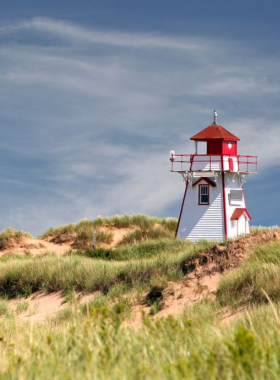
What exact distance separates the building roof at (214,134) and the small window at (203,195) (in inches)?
132

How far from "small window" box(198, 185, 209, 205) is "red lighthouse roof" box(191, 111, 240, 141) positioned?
11.0 ft

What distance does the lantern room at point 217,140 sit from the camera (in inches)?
1560

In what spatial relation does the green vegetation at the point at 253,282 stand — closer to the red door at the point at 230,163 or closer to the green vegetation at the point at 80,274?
the green vegetation at the point at 80,274

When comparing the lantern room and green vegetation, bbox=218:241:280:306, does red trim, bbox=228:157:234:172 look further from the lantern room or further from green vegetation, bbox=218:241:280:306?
green vegetation, bbox=218:241:280:306

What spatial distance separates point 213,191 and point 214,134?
4.00m

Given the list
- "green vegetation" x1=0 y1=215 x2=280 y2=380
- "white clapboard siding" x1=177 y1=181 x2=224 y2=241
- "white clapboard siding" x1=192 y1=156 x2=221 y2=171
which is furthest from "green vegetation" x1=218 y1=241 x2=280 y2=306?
"white clapboard siding" x1=192 y1=156 x2=221 y2=171

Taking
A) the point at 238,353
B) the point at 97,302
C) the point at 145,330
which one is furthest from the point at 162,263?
the point at 238,353

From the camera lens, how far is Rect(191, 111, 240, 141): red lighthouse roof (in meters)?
39.7

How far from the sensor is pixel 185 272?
18.5 metres

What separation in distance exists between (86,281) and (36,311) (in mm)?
2246

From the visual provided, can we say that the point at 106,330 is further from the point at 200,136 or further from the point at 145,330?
the point at 200,136

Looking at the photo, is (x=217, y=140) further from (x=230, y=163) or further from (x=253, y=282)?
(x=253, y=282)

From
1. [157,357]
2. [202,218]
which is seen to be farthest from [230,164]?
[157,357]

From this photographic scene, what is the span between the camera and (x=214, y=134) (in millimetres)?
39906
